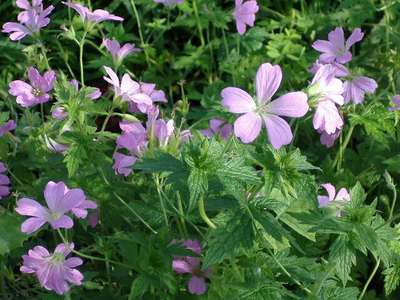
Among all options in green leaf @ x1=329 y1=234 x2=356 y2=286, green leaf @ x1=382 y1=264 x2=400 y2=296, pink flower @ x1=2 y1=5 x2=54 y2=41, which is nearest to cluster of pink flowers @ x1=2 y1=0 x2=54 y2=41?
pink flower @ x1=2 y1=5 x2=54 y2=41

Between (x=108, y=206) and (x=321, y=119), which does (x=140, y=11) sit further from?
(x=321, y=119)

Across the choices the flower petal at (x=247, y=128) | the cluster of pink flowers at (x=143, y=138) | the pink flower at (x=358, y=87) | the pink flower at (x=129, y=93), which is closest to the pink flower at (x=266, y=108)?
the flower petal at (x=247, y=128)

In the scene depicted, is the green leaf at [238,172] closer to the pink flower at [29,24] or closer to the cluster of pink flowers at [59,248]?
the cluster of pink flowers at [59,248]

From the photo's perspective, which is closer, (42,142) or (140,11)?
(42,142)

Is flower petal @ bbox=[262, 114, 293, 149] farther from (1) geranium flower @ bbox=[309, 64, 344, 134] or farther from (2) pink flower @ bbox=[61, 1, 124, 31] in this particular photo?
(2) pink flower @ bbox=[61, 1, 124, 31]

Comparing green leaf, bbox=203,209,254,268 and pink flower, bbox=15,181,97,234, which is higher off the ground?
green leaf, bbox=203,209,254,268

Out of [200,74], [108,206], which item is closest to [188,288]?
[108,206]
